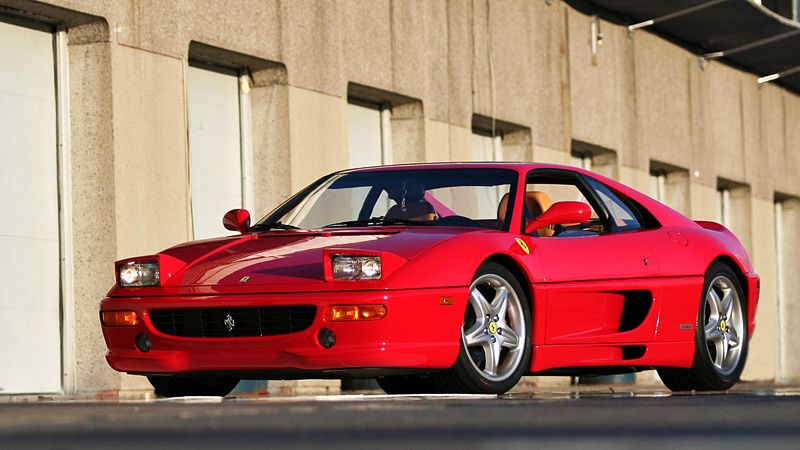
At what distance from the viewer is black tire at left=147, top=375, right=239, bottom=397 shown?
6.98m

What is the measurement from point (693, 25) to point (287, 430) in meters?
19.9

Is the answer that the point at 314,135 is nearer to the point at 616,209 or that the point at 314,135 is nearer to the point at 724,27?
the point at 616,209

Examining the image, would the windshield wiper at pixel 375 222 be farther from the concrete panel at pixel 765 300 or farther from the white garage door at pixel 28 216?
the concrete panel at pixel 765 300

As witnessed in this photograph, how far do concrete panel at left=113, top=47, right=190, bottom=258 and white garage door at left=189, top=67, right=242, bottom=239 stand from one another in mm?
692

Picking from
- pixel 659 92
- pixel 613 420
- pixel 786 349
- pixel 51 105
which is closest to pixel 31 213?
pixel 51 105

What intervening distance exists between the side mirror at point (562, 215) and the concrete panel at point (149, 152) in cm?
524

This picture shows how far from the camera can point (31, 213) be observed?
11.4m

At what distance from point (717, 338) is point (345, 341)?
9.39ft

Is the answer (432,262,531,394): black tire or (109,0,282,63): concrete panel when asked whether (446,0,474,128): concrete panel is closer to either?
(109,0,282,63): concrete panel

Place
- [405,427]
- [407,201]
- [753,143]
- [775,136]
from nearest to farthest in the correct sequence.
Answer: [405,427]
[407,201]
[753,143]
[775,136]

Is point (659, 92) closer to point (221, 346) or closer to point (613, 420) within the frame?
point (221, 346)

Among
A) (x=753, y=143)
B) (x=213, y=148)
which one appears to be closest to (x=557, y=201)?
(x=213, y=148)

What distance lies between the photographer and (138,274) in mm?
6680

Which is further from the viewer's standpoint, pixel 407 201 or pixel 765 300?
pixel 765 300
